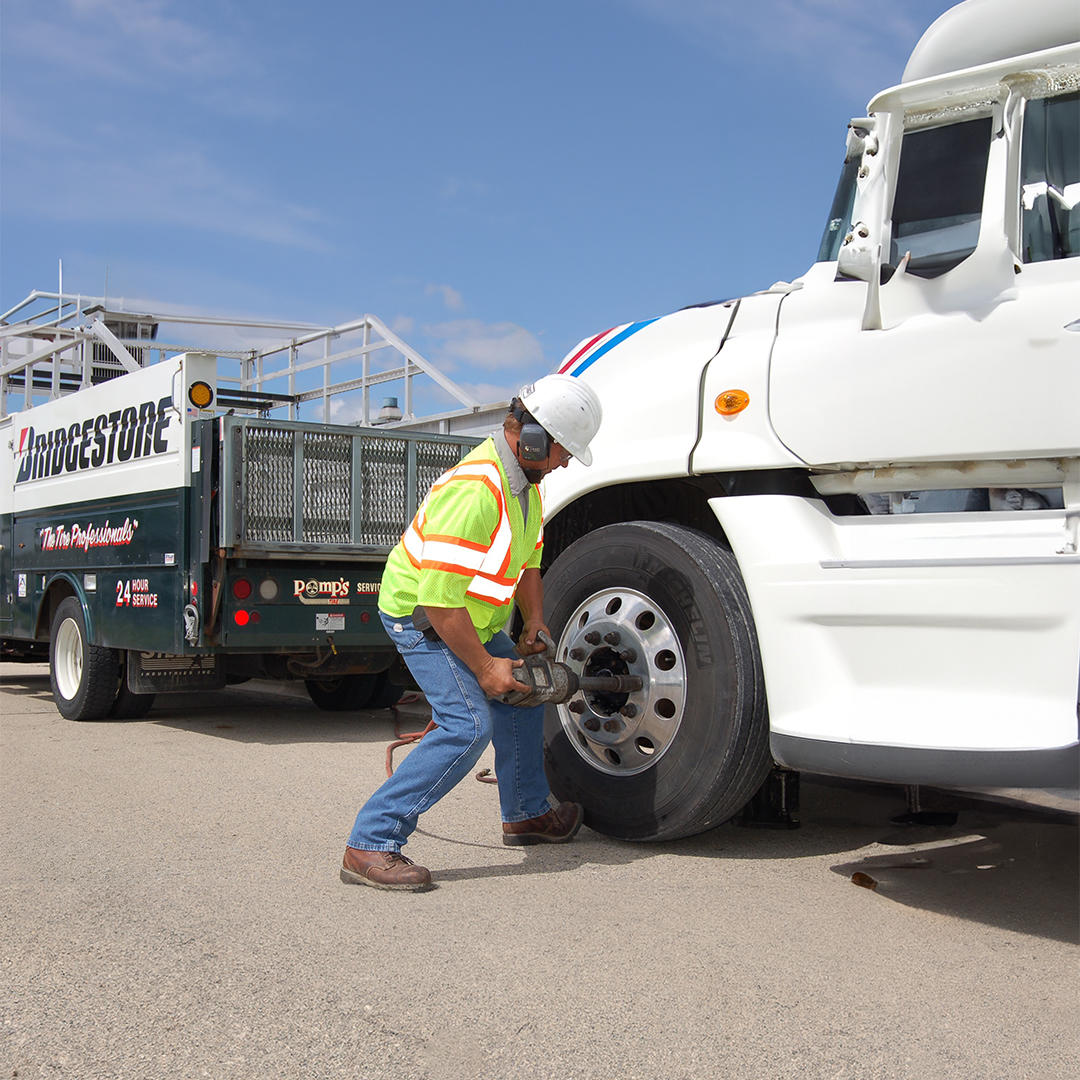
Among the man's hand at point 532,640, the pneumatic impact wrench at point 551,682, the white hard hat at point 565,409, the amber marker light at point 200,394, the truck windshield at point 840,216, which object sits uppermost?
the truck windshield at point 840,216

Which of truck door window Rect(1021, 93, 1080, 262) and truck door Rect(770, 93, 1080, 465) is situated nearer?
truck door Rect(770, 93, 1080, 465)

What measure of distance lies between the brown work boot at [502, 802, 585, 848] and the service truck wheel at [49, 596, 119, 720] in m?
4.93

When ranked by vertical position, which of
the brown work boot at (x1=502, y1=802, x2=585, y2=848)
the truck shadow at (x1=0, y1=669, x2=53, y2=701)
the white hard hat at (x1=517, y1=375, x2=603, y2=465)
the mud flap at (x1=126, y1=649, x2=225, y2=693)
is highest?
the white hard hat at (x1=517, y1=375, x2=603, y2=465)

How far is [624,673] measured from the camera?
4598 millimetres

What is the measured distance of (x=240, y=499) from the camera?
7617 mm

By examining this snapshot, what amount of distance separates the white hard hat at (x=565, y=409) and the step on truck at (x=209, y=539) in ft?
12.3

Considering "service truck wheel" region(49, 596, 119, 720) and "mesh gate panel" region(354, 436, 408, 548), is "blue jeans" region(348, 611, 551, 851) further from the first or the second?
"service truck wheel" region(49, 596, 119, 720)

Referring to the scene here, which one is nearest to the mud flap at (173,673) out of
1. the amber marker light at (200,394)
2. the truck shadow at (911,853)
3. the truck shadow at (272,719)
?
the truck shadow at (272,719)

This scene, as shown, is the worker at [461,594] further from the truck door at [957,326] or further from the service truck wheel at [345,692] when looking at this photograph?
the service truck wheel at [345,692]

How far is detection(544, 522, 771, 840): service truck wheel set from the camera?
13.8 feet

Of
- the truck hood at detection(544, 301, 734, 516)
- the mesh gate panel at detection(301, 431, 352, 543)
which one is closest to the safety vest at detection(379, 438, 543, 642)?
the truck hood at detection(544, 301, 734, 516)

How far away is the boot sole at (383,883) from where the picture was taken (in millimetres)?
4066

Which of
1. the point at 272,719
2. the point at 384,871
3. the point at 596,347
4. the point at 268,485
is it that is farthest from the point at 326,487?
the point at 384,871

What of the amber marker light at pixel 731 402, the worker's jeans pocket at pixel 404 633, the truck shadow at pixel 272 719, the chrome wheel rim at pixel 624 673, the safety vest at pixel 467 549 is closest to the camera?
the safety vest at pixel 467 549
